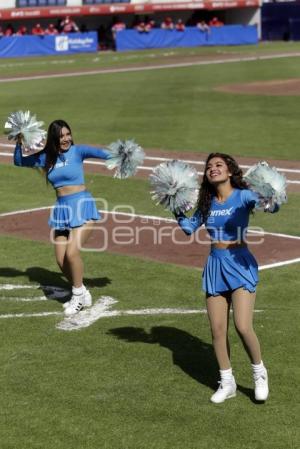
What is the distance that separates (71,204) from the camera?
10648 millimetres

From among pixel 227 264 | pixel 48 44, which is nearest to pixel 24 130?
pixel 227 264

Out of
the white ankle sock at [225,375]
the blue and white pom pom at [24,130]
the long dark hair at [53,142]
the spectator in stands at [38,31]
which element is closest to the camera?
the white ankle sock at [225,375]

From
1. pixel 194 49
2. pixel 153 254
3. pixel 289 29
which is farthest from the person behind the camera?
pixel 289 29

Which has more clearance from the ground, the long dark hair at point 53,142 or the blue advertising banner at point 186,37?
the blue advertising banner at point 186,37

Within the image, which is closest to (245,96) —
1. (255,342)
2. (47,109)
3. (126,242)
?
(47,109)

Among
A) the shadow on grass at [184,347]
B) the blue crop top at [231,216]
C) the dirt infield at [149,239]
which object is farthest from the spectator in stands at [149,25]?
the blue crop top at [231,216]

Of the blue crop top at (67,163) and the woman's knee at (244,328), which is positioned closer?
the woman's knee at (244,328)

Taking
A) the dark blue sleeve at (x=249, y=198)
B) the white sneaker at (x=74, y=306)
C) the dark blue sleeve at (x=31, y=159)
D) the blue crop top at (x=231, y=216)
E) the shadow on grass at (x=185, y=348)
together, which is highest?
the dark blue sleeve at (x=31, y=159)

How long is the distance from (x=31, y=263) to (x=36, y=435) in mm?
5808

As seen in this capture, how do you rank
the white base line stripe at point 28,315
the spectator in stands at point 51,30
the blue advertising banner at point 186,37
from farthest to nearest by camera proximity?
the blue advertising banner at point 186,37, the spectator in stands at point 51,30, the white base line stripe at point 28,315

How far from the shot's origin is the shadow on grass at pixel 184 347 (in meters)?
8.68

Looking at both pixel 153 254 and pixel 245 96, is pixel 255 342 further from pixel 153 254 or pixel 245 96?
pixel 245 96

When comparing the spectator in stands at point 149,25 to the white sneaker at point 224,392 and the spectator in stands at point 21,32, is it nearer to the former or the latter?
the spectator in stands at point 21,32

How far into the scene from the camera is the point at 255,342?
25.6 feet
